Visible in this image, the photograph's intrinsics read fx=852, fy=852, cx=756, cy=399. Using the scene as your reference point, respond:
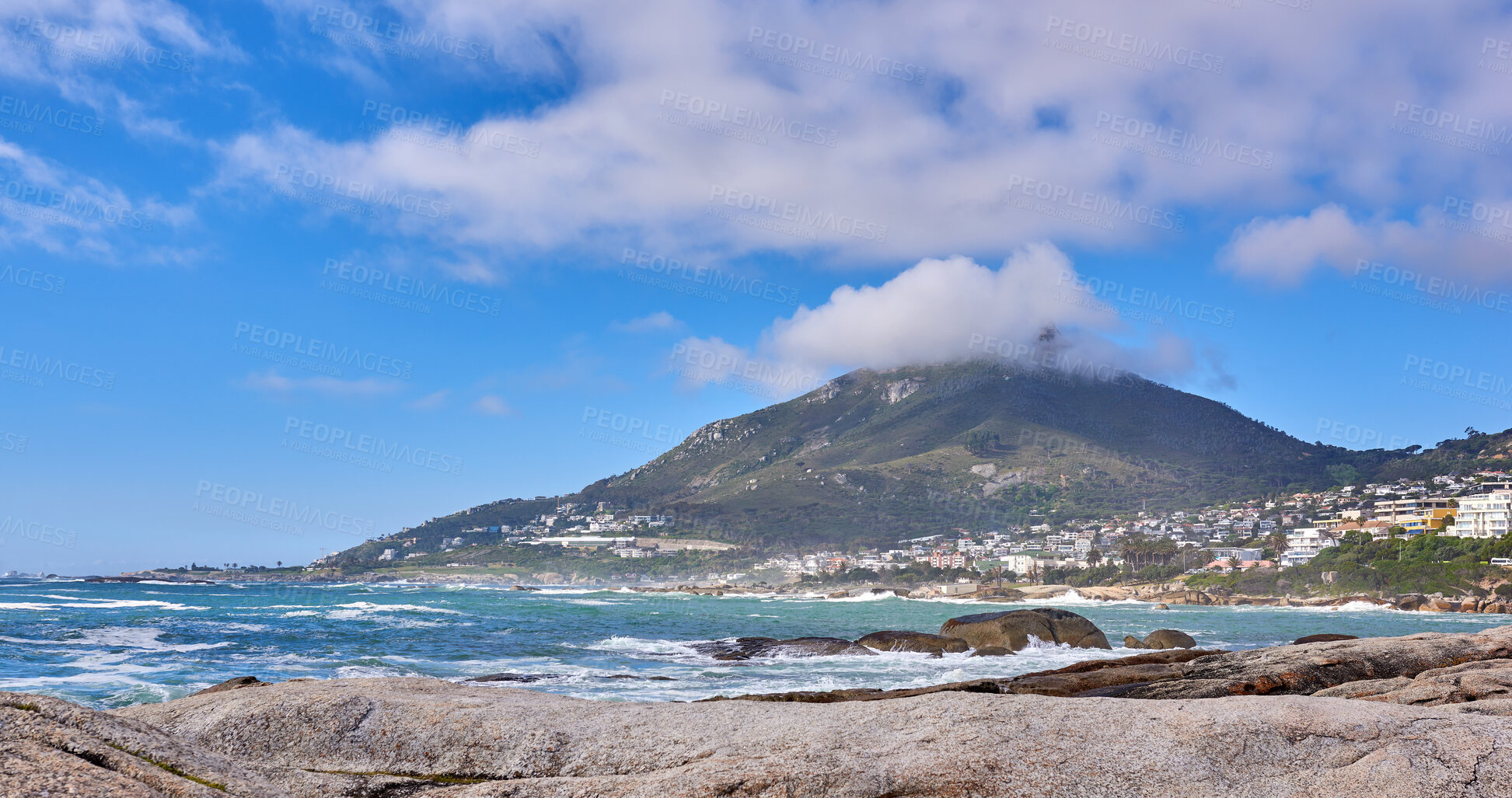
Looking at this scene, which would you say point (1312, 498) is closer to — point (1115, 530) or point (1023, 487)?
point (1115, 530)

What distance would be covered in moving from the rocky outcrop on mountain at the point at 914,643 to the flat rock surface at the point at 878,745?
2632 centimetres

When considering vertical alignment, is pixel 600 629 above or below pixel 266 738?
below

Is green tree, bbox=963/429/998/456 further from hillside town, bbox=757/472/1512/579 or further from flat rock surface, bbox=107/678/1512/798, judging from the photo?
flat rock surface, bbox=107/678/1512/798

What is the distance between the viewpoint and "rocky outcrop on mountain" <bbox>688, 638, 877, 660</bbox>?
3269cm

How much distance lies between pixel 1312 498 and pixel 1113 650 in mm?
132408

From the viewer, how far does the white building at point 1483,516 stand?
92.2 m

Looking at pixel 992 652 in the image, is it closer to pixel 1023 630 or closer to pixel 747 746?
pixel 1023 630

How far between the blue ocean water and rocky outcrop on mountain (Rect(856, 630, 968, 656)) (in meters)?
0.90

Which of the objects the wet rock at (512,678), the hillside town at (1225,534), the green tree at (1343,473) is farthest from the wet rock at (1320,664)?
the green tree at (1343,473)

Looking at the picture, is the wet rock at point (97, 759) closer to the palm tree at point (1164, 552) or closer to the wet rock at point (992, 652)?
the wet rock at point (992, 652)

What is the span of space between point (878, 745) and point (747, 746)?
103cm

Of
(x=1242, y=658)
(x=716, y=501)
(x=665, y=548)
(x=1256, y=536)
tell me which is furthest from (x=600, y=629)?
(x=716, y=501)

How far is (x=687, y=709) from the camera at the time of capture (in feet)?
26.3

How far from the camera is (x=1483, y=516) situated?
94.7m
